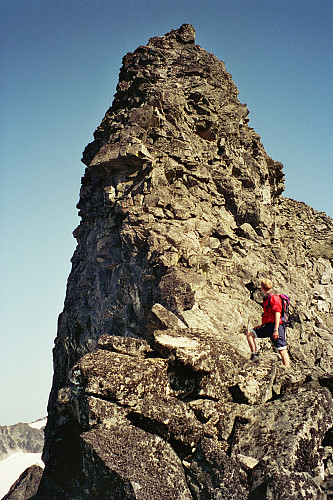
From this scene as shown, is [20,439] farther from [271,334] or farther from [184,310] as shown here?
[271,334]

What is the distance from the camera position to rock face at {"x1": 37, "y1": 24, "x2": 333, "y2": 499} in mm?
7523

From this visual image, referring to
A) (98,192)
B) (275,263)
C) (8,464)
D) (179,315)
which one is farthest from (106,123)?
(8,464)

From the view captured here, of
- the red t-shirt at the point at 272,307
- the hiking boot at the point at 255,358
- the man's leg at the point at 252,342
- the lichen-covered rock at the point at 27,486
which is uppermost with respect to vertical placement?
the red t-shirt at the point at 272,307

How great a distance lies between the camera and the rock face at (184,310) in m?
7.52

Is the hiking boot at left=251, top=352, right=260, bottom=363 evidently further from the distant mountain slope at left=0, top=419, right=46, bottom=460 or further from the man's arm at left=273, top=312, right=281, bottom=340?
the distant mountain slope at left=0, top=419, right=46, bottom=460

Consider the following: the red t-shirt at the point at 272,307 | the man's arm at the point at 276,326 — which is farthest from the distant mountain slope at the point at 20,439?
the man's arm at the point at 276,326

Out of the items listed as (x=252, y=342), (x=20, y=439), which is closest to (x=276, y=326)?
(x=252, y=342)

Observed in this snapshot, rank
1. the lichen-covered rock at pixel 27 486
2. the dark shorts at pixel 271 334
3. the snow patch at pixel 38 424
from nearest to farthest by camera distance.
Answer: the dark shorts at pixel 271 334
the lichen-covered rock at pixel 27 486
the snow patch at pixel 38 424

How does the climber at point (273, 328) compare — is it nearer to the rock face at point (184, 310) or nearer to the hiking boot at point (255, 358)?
the hiking boot at point (255, 358)

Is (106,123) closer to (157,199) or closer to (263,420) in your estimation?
(157,199)

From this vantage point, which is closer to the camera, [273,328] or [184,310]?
[273,328]

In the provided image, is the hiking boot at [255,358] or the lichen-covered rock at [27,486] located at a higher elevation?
the hiking boot at [255,358]

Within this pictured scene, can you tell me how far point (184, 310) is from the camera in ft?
54.2

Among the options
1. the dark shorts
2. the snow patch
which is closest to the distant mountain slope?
the snow patch
